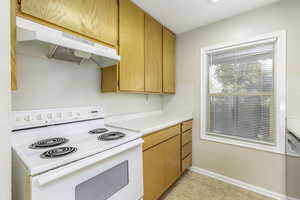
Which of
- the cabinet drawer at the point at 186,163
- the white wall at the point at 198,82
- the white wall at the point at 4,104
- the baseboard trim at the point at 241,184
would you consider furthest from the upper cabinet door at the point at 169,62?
the white wall at the point at 4,104

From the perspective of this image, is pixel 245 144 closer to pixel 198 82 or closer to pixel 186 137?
pixel 186 137

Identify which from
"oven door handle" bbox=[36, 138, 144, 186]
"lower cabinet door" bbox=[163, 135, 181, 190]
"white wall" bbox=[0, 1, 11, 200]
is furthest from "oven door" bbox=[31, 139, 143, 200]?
"lower cabinet door" bbox=[163, 135, 181, 190]

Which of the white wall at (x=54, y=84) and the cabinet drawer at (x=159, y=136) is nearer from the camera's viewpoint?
the white wall at (x=54, y=84)

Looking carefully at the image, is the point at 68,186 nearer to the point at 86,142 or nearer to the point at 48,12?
the point at 86,142

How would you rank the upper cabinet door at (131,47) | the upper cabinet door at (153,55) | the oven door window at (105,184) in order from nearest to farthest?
the oven door window at (105,184) → the upper cabinet door at (131,47) → the upper cabinet door at (153,55)

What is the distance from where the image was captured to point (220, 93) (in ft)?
6.61

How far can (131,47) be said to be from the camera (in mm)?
1553

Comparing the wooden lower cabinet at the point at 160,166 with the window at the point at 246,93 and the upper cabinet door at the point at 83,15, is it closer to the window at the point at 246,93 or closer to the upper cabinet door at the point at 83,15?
the window at the point at 246,93

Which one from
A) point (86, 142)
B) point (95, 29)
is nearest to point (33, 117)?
point (86, 142)

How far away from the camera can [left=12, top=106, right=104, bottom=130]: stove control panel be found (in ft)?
3.31

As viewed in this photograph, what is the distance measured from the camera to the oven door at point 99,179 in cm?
66

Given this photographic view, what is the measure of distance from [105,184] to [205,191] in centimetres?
145

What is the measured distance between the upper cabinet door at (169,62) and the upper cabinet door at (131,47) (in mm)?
537

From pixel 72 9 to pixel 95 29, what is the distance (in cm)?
21
